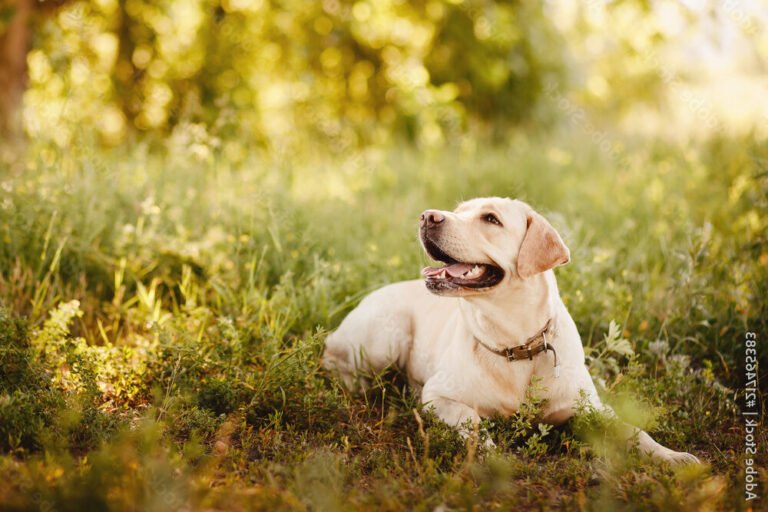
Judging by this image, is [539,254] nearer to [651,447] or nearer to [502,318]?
[502,318]

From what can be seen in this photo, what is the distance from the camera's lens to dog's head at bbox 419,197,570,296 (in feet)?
9.77

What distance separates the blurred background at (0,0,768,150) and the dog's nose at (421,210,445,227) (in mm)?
4214

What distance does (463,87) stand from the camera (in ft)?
31.4

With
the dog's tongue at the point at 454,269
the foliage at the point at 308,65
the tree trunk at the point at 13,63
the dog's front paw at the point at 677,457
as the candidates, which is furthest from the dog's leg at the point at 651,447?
the tree trunk at the point at 13,63

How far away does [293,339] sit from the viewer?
371 cm

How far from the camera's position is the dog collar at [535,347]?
3.03m

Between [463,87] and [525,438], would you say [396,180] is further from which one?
[525,438]

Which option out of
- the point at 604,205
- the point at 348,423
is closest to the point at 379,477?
A: the point at 348,423

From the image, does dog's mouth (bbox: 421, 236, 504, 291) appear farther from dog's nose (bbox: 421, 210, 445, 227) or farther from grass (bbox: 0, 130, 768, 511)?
grass (bbox: 0, 130, 768, 511)

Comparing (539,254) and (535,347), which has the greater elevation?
(539,254)

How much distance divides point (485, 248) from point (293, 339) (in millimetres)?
1257

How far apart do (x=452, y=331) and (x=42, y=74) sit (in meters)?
6.72

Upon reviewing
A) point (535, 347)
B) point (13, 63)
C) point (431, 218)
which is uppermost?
point (13, 63)
